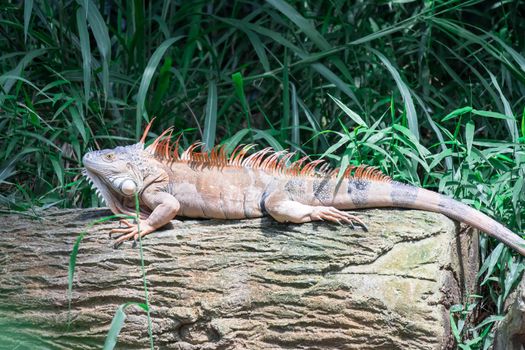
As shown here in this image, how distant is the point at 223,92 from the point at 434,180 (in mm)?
1870

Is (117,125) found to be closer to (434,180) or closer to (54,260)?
(54,260)

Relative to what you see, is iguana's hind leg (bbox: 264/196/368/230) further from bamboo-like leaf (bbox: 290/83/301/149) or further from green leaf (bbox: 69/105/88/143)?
green leaf (bbox: 69/105/88/143)

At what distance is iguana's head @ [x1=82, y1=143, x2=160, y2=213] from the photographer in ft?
15.4

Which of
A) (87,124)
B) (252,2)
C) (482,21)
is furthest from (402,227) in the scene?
(482,21)

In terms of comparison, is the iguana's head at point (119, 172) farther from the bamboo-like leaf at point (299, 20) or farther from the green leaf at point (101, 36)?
the bamboo-like leaf at point (299, 20)

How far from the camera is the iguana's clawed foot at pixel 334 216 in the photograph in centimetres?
438

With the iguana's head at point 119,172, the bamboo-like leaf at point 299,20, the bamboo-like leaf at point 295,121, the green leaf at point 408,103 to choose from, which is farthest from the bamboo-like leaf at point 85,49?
the green leaf at point 408,103

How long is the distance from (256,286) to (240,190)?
2.31ft

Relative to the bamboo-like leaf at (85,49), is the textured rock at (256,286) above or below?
below

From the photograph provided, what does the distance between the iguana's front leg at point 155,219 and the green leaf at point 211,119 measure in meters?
0.77

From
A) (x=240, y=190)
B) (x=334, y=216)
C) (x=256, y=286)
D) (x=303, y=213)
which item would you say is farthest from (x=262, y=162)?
(x=256, y=286)

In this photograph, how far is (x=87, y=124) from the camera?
551cm

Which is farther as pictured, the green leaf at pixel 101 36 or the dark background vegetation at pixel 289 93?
the green leaf at pixel 101 36

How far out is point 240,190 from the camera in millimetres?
4648
